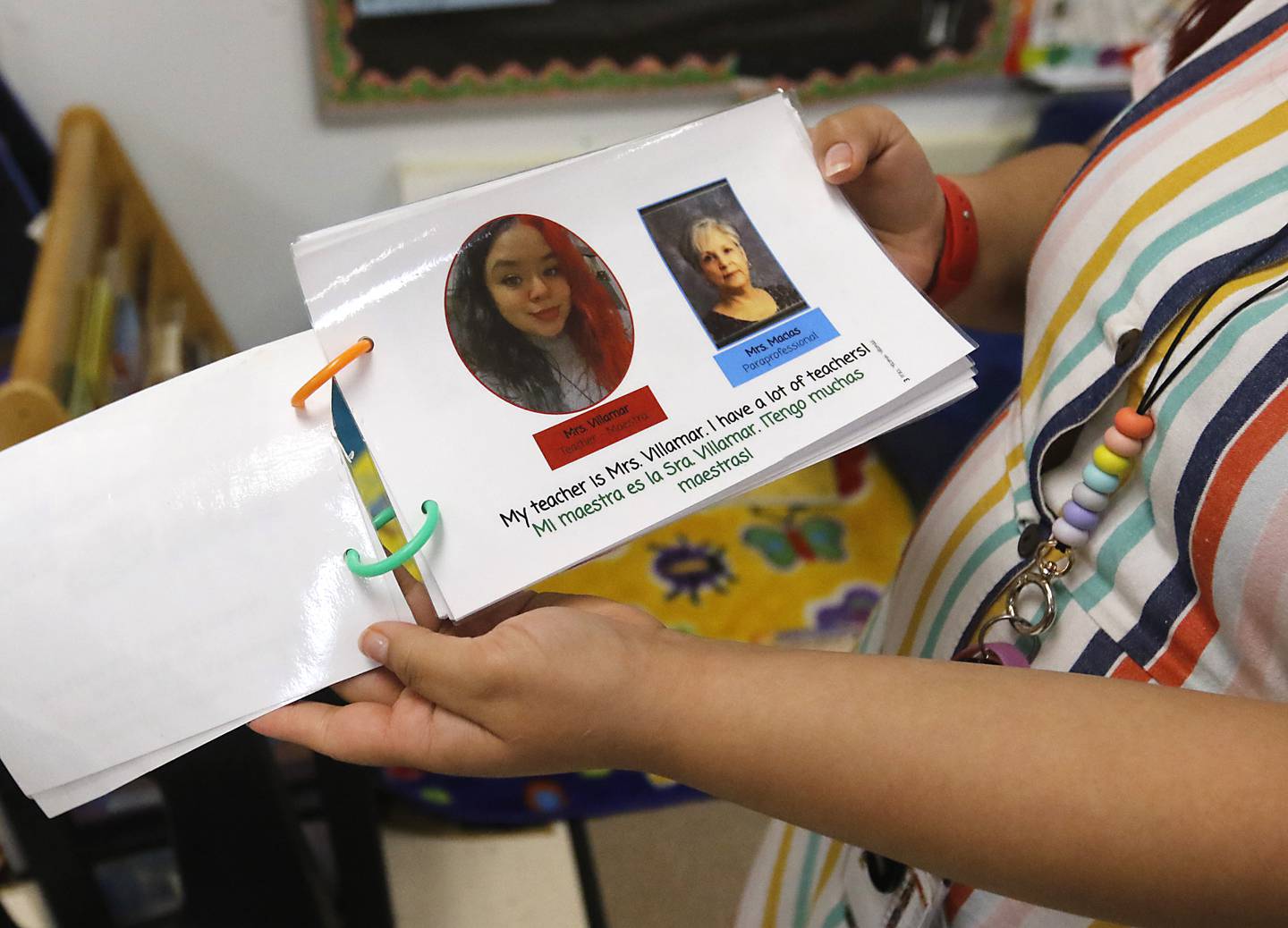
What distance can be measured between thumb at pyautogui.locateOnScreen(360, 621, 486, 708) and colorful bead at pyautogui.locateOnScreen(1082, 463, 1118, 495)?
300 millimetres

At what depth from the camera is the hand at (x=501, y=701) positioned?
387mm

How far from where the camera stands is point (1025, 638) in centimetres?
44

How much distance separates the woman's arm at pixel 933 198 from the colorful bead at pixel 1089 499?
0.69 ft

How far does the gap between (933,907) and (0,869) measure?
112cm

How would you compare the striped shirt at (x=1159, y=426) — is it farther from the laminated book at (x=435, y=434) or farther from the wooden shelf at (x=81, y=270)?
the wooden shelf at (x=81, y=270)

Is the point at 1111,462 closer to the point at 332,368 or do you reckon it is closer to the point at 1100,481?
the point at 1100,481

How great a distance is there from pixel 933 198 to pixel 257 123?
0.96m

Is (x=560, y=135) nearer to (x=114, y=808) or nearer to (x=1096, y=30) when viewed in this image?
(x=1096, y=30)

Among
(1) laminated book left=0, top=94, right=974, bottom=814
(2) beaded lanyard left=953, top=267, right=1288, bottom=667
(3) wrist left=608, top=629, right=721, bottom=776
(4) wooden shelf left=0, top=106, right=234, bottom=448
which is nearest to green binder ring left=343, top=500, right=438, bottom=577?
(1) laminated book left=0, top=94, right=974, bottom=814

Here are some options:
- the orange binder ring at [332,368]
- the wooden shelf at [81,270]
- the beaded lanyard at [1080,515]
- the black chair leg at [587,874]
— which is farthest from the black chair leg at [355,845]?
the beaded lanyard at [1080,515]

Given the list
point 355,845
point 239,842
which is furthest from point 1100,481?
point 355,845

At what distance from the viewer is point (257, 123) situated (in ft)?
3.76

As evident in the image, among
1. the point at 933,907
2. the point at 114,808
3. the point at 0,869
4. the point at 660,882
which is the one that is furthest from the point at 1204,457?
the point at 0,869

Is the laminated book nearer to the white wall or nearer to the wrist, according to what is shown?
the wrist
